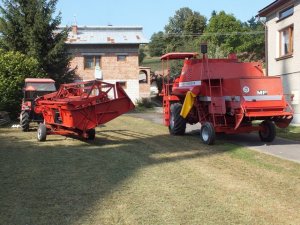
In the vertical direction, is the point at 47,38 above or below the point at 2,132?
above

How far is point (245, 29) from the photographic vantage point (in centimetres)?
8694

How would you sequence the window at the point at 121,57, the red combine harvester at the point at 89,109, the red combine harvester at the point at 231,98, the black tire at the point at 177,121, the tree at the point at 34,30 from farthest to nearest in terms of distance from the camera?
1. the window at the point at 121,57
2. the tree at the point at 34,30
3. the black tire at the point at 177,121
4. the red combine harvester at the point at 89,109
5. the red combine harvester at the point at 231,98

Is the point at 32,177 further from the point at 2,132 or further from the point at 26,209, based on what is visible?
the point at 2,132

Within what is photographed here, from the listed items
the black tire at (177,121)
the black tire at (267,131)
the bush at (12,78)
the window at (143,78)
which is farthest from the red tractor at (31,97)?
the window at (143,78)

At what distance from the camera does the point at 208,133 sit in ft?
40.1

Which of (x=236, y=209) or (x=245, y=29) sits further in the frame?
(x=245, y=29)

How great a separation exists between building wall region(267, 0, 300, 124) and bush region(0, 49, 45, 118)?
11244 millimetres

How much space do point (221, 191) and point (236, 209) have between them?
938 millimetres

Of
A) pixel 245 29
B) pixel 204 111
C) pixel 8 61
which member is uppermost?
pixel 245 29

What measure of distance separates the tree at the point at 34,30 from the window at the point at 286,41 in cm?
1370

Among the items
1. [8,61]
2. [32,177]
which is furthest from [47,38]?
[32,177]

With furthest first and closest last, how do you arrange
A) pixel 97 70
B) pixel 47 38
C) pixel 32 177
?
pixel 97 70 < pixel 47 38 < pixel 32 177

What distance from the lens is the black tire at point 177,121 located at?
568 inches

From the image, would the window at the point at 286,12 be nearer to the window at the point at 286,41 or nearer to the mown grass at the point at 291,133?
the window at the point at 286,41
